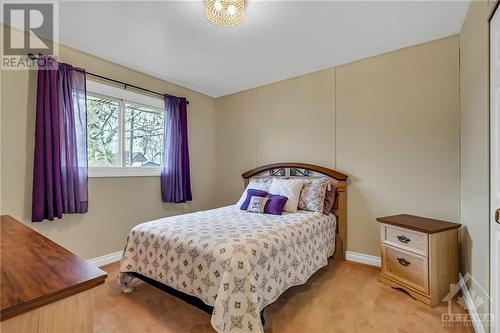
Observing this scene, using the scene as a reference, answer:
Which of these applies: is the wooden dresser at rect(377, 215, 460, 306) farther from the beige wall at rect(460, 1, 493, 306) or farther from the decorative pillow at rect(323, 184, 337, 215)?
the decorative pillow at rect(323, 184, 337, 215)

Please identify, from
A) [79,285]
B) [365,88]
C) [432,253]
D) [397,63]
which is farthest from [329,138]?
[79,285]

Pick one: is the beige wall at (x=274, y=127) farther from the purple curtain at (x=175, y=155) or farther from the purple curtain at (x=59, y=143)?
the purple curtain at (x=59, y=143)

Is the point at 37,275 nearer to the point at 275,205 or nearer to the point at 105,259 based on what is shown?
the point at 275,205

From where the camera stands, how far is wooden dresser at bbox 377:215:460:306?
1983 millimetres

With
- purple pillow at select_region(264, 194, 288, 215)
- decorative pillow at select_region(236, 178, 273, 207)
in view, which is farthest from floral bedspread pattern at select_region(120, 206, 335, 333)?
decorative pillow at select_region(236, 178, 273, 207)

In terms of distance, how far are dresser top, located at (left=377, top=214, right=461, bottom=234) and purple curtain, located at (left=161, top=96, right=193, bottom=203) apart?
2655 millimetres

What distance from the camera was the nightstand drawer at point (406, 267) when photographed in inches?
79.6

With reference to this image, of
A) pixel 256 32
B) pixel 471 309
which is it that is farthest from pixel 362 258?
pixel 256 32

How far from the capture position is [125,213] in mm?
3094

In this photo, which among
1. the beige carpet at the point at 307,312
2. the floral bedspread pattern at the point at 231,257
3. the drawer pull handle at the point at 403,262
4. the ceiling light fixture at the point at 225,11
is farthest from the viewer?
the drawer pull handle at the point at 403,262

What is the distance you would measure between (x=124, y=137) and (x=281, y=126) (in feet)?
7.17

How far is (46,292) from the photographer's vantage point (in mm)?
692

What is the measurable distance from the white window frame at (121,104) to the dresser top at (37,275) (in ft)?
6.18

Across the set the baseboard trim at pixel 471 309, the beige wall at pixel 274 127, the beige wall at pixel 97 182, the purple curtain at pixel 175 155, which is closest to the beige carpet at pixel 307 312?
the baseboard trim at pixel 471 309
